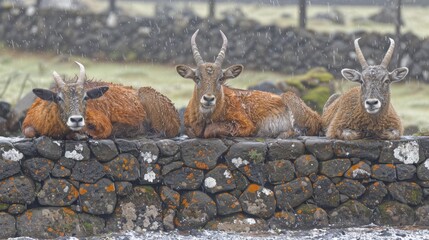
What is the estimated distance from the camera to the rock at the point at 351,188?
40.9 feet

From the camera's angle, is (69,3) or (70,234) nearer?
(70,234)

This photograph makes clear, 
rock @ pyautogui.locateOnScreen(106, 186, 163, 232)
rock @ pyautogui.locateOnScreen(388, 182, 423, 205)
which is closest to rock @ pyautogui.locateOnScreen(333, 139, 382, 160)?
rock @ pyautogui.locateOnScreen(388, 182, 423, 205)

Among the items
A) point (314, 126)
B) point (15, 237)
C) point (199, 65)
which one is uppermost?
point (199, 65)

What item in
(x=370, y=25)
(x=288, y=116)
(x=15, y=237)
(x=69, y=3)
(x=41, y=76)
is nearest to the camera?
(x=15, y=237)

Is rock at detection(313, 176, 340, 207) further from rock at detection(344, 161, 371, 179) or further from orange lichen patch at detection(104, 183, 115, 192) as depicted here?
orange lichen patch at detection(104, 183, 115, 192)

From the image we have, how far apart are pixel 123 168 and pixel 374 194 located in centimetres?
354

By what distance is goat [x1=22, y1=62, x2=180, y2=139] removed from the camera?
11648 mm

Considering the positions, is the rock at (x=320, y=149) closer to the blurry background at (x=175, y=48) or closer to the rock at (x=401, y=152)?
the rock at (x=401, y=152)

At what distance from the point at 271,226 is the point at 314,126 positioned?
78.2 inches

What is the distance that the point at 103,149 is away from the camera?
1196 cm

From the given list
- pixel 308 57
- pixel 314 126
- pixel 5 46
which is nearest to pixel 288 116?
pixel 314 126

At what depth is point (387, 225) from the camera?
40.9ft

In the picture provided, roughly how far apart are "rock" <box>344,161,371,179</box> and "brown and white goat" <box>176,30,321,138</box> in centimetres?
109

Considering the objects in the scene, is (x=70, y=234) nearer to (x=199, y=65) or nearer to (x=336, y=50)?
(x=199, y=65)
